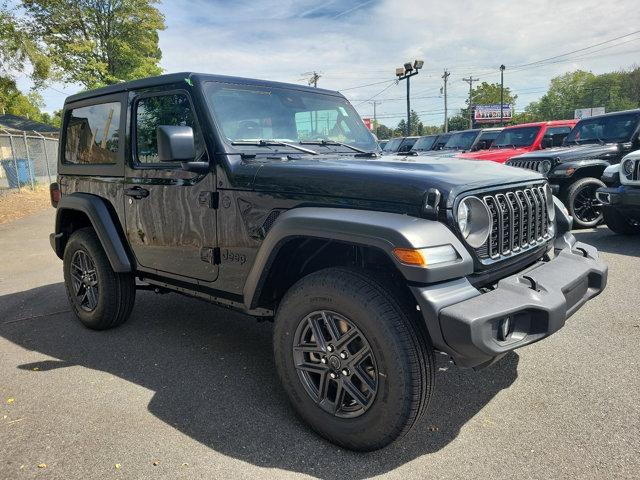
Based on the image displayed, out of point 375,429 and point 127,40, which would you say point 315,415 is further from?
point 127,40

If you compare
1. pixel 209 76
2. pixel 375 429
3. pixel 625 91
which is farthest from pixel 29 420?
pixel 625 91

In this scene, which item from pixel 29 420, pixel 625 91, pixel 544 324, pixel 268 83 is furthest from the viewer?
pixel 625 91

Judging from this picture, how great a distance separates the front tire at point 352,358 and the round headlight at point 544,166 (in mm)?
6591

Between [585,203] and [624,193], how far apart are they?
178 cm

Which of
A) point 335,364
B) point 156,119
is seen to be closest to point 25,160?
point 156,119

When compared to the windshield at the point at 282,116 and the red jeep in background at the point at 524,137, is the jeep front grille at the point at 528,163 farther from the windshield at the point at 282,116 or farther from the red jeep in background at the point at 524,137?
the windshield at the point at 282,116

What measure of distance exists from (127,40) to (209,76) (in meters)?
31.0

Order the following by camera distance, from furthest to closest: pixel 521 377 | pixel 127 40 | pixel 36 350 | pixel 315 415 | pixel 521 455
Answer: pixel 127 40, pixel 36 350, pixel 521 377, pixel 315 415, pixel 521 455

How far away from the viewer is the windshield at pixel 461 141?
1480cm

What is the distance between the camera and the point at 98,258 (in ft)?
13.6

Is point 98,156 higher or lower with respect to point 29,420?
higher

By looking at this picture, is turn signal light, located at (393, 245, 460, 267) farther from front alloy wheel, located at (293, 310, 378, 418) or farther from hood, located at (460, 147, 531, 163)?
hood, located at (460, 147, 531, 163)

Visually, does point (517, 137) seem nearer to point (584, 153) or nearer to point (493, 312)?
point (584, 153)

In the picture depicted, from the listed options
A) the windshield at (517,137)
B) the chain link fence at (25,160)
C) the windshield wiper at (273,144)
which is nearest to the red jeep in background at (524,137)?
the windshield at (517,137)
